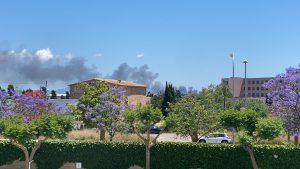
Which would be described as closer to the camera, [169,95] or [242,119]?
[242,119]

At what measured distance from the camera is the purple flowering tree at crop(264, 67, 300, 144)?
26.3 m

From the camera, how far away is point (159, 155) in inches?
968

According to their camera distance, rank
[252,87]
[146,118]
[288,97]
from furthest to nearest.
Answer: [252,87] < [288,97] < [146,118]

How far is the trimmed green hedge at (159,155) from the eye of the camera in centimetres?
2289

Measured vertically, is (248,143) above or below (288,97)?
below

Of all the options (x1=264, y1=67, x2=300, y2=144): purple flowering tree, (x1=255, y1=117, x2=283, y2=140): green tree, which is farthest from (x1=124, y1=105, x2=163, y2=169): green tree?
(x1=264, y1=67, x2=300, y2=144): purple flowering tree

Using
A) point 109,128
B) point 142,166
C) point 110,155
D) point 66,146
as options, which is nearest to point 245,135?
point 142,166

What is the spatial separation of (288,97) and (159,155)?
319 inches

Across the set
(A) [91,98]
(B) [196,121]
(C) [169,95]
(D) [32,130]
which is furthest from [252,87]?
(D) [32,130]

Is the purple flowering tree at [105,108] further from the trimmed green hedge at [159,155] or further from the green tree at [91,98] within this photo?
the trimmed green hedge at [159,155]

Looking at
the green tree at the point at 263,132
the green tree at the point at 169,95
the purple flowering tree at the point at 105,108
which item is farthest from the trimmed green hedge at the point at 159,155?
the green tree at the point at 169,95

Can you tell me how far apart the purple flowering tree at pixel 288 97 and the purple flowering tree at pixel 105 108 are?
1004 centimetres

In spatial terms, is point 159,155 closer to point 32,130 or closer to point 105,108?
point 32,130

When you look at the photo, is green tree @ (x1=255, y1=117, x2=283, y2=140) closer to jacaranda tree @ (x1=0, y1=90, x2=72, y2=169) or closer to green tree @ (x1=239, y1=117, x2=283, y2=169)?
green tree @ (x1=239, y1=117, x2=283, y2=169)
